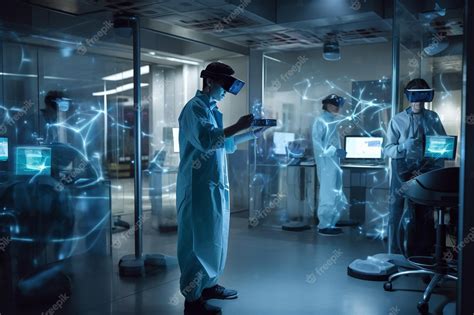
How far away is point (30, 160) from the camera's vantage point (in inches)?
123

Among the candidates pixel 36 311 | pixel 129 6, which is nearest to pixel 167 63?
pixel 129 6

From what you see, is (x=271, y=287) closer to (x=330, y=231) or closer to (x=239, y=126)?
(x=239, y=126)

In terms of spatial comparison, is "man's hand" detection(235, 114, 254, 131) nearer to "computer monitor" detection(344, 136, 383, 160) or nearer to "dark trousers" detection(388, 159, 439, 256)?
"dark trousers" detection(388, 159, 439, 256)

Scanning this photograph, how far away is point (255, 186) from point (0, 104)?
299 cm

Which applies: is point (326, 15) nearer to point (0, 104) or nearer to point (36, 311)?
point (0, 104)

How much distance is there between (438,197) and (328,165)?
2.35 metres

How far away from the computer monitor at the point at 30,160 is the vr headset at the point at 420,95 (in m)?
2.74

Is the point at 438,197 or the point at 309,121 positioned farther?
the point at 309,121

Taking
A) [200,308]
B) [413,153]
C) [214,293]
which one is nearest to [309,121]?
[413,153]

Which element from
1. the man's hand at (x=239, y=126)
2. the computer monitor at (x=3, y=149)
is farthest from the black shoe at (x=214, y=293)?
the computer monitor at (x=3, y=149)

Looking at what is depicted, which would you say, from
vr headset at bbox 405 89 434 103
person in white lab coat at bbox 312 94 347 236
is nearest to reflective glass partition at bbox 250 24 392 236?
person in white lab coat at bbox 312 94 347 236

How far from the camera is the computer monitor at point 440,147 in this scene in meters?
3.30

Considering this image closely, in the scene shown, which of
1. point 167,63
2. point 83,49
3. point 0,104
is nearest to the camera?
point 0,104

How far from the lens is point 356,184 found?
552 centimetres
